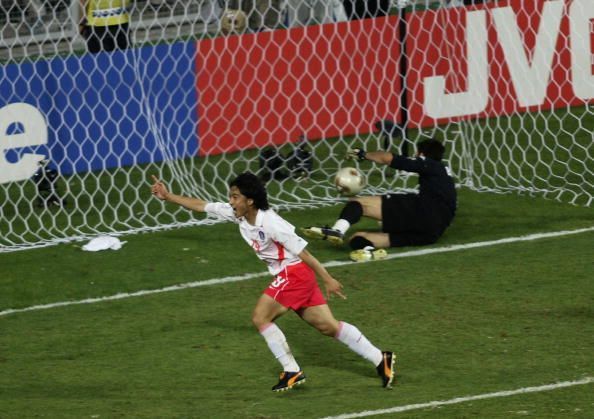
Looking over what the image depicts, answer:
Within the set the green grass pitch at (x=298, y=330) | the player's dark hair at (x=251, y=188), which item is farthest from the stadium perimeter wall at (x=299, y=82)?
the player's dark hair at (x=251, y=188)

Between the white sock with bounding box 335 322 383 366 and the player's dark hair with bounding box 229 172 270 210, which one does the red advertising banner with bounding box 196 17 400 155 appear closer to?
the player's dark hair with bounding box 229 172 270 210

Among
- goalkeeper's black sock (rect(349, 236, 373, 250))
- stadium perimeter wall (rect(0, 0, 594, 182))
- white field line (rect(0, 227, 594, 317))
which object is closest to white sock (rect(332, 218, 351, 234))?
goalkeeper's black sock (rect(349, 236, 373, 250))

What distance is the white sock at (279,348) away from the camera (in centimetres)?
801

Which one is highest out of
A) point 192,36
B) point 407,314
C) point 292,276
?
point 192,36

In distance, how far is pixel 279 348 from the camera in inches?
316

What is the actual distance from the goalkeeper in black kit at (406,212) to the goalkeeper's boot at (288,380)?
3328 millimetres

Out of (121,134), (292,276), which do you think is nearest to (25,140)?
(121,134)

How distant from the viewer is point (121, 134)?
46.5 ft

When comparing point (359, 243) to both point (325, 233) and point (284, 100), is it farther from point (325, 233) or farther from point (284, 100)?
point (284, 100)

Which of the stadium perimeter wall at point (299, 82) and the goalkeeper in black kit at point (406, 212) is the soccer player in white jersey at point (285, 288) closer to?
the goalkeeper in black kit at point (406, 212)

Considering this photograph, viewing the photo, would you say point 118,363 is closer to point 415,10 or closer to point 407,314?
point 407,314

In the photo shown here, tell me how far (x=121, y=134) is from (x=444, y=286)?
16.5 ft

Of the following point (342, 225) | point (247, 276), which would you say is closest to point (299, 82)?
point (342, 225)

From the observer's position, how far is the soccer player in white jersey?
26.2ft
